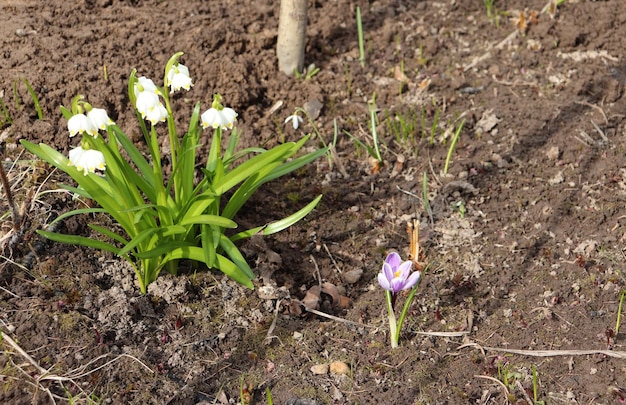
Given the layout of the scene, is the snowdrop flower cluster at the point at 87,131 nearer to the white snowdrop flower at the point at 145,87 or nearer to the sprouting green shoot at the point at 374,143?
the white snowdrop flower at the point at 145,87

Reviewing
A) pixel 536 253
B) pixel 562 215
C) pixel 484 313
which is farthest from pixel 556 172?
pixel 484 313

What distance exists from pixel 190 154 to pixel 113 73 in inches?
46.3

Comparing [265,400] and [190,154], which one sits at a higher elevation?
[190,154]

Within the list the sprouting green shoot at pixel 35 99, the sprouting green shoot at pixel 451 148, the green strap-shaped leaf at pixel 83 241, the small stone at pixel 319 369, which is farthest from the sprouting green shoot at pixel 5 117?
the sprouting green shoot at pixel 451 148

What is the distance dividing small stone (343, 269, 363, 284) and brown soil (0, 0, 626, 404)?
0.11 feet

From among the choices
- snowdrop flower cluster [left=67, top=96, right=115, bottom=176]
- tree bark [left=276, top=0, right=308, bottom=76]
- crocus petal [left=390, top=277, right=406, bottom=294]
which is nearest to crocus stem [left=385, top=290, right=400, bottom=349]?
crocus petal [left=390, top=277, right=406, bottom=294]

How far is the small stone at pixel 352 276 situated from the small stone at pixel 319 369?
492 mm

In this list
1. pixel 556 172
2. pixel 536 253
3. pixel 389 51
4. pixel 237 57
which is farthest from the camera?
pixel 389 51

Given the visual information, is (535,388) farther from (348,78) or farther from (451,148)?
(348,78)

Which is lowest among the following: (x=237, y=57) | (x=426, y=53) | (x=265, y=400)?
(x=265, y=400)

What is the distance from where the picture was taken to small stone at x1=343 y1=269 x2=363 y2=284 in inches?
124

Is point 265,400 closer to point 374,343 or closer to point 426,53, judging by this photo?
point 374,343

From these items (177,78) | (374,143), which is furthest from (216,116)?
(374,143)

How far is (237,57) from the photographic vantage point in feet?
13.4
